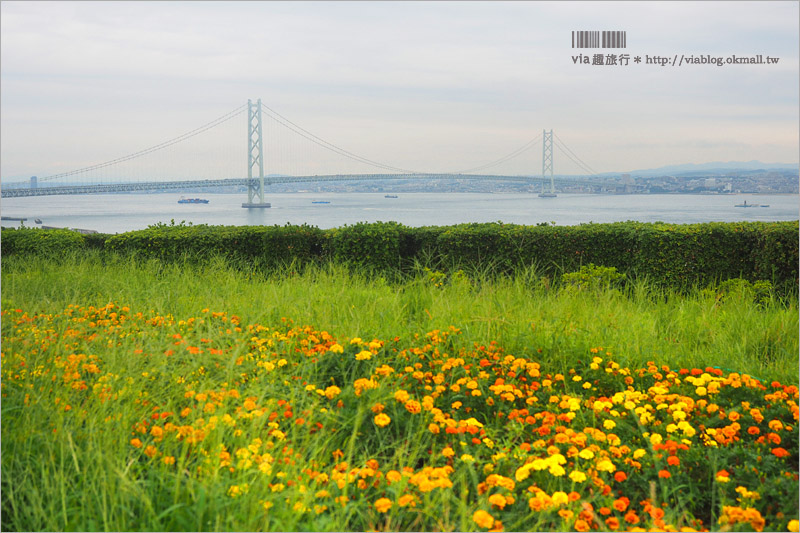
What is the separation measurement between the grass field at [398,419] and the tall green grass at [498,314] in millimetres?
29

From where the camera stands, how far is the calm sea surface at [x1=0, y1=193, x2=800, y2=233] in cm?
4677

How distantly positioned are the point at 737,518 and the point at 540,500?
2.63ft

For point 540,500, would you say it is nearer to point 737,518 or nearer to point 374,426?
point 737,518

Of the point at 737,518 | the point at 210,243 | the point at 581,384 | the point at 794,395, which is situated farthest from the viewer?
the point at 210,243

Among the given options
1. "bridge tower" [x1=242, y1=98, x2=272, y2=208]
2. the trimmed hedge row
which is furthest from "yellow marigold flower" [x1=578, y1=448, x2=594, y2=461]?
"bridge tower" [x1=242, y1=98, x2=272, y2=208]

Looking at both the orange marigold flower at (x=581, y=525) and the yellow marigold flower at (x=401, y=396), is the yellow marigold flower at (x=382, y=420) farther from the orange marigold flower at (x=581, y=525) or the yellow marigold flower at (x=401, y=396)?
the orange marigold flower at (x=581, y=525)

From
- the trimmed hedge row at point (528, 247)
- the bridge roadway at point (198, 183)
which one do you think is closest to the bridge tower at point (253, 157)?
the bridge roadway at point (198, 183)

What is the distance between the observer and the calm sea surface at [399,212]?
46.8 metres

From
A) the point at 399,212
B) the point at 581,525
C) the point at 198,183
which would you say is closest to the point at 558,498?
the point at 581,525

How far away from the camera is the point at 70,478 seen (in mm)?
2594

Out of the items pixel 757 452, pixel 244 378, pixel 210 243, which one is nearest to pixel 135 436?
pixel 244 378

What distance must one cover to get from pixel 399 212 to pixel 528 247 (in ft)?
172

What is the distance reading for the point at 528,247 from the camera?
816cm

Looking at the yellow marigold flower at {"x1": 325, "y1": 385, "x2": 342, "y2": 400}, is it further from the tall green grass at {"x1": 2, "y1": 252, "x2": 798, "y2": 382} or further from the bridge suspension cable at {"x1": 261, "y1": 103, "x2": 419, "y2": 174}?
the bridge suspension cable at {"x1": 261, "y1": 103, "x2": 419, "y2": 174}
